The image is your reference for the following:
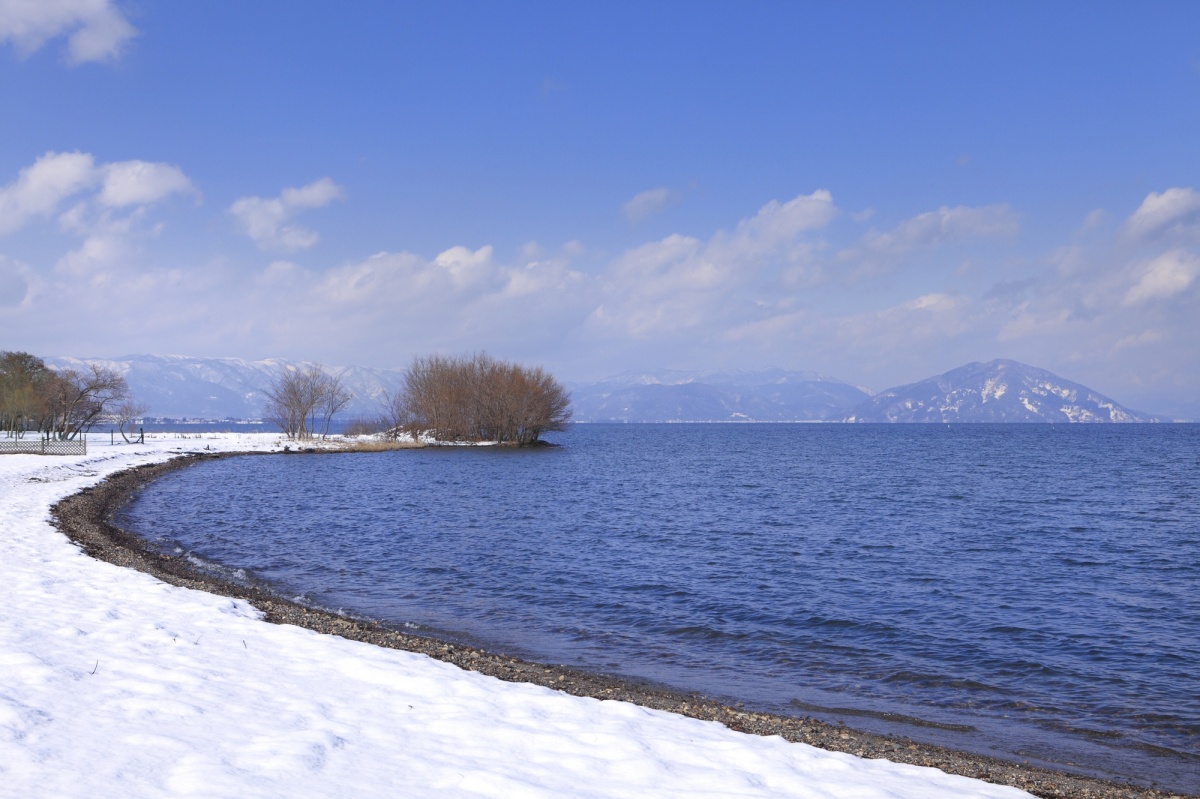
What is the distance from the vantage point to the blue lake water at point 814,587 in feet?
45.8

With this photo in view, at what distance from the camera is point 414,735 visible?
30.6 feet

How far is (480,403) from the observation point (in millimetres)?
115500

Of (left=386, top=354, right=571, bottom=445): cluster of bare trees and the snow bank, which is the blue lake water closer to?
the snow bank

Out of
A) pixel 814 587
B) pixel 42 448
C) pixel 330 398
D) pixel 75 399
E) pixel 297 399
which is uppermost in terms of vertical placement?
pixel 330 398

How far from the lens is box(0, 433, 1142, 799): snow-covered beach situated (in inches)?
297

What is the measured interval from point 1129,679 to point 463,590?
16.2 meters

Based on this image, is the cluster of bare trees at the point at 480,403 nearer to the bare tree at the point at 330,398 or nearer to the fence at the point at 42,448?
the bare tree at the point at 330,398

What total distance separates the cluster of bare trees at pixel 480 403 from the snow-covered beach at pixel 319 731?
99.8 metres

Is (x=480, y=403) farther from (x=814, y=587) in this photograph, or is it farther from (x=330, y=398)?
(x=814, y=587)

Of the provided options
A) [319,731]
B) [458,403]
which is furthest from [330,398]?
[319,731]

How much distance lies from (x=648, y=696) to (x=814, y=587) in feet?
38.2

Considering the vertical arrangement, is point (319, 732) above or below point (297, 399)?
below

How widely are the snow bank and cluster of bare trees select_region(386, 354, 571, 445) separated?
327 ft

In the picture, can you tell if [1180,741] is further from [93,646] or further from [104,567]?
[104,567]
